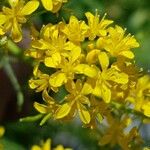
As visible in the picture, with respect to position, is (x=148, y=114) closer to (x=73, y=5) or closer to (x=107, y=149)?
(x=107, y=149)

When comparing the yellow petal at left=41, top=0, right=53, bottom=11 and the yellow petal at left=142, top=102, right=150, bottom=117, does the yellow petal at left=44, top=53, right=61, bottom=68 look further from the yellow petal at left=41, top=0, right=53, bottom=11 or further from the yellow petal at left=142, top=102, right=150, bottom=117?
the yellow petal at left=142, top=102, right=150, bottom=117

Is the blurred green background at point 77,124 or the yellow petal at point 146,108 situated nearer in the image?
the yellow petal at point 146,108

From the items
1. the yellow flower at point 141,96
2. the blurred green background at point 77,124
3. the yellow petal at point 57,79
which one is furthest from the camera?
the blurred green background at point 77,124

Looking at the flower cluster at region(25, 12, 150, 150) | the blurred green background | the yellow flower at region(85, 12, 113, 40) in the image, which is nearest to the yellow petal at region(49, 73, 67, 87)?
the flower cluster at region(25, 12, 150, 150)

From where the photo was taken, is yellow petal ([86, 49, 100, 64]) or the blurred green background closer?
yellow petal ([86, 49, 100, 64])

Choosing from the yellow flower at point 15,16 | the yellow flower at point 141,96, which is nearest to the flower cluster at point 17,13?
the yellow flower at point 15,16

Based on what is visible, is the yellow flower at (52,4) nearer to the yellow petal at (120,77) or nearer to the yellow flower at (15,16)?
the yellow flower at (15,16)

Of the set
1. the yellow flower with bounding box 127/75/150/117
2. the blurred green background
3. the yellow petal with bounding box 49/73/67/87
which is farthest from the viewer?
the blurred green background
